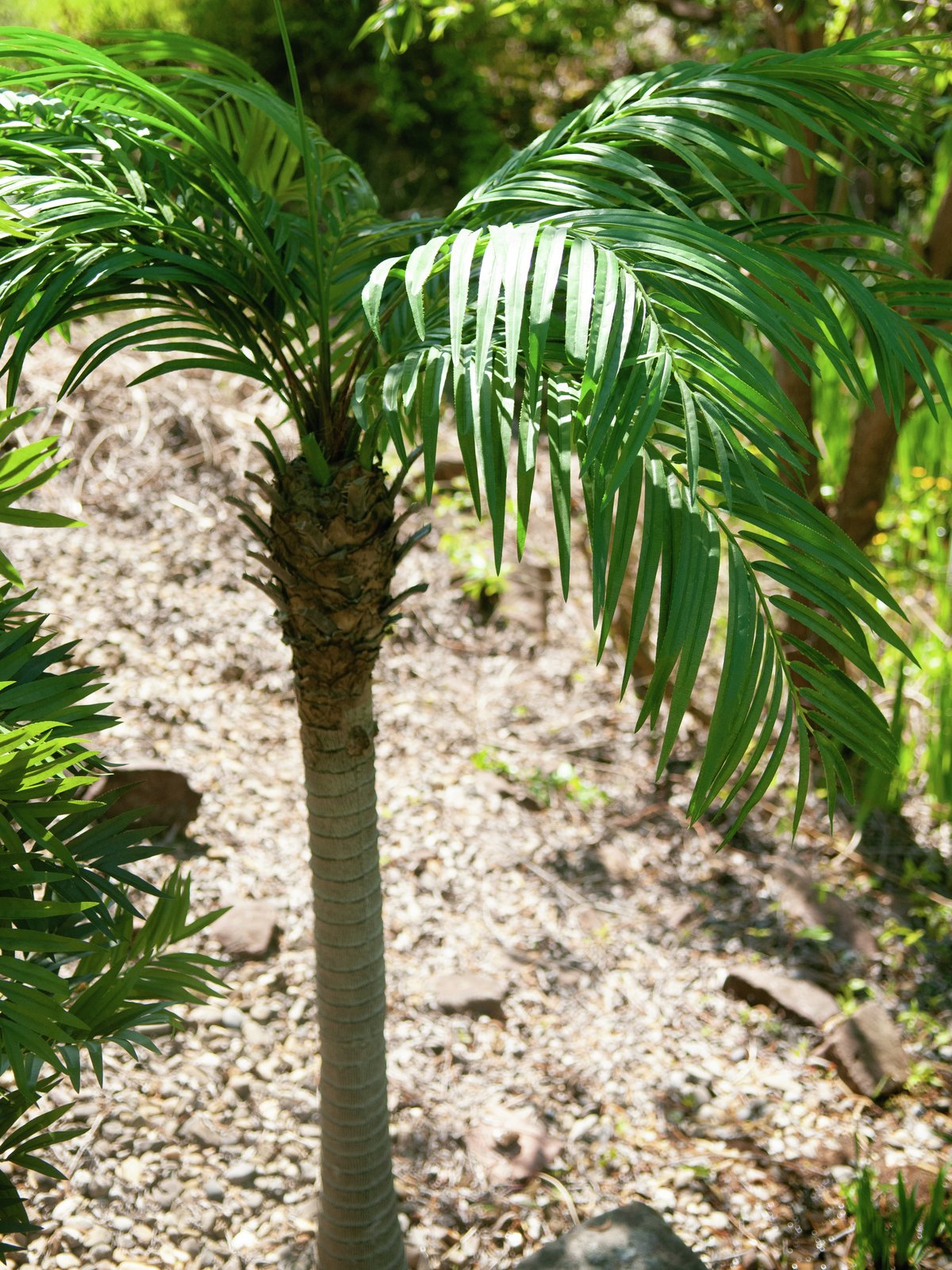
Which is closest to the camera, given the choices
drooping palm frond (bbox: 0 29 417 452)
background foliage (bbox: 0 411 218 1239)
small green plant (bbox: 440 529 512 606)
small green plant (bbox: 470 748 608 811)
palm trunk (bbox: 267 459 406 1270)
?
background foliage (bbox: 0 411 218 1239)

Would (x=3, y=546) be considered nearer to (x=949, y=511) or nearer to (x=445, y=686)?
(x=445, y=686)

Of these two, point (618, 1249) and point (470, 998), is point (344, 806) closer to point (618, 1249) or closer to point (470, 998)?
point (618, 1249)

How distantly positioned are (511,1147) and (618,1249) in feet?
1.52

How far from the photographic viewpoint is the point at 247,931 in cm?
250

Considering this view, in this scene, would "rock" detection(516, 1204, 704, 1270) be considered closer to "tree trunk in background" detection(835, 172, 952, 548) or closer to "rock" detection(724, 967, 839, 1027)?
"rock" detection(724, 967, 839, 1027)

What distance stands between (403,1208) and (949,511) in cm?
288

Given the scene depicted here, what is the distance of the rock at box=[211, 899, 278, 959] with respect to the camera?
2477mm

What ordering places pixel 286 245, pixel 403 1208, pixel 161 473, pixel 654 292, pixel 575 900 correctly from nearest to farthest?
pixel 654 292 → pixel 286 245 → pixel 403 1208 → pixel 575 900 → pixel 161 473

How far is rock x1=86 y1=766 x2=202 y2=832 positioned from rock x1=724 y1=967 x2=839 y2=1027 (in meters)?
1.37

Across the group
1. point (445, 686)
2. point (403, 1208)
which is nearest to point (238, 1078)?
point (403, 1208)

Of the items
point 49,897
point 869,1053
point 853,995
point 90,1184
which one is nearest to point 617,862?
point 853,995

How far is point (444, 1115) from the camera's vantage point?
2.26 metres

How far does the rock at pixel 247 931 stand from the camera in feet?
8.13

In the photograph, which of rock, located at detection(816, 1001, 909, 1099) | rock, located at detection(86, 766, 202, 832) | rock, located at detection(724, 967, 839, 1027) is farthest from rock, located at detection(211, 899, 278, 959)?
rock, located at detection(816, 1001, 909, 1099)
